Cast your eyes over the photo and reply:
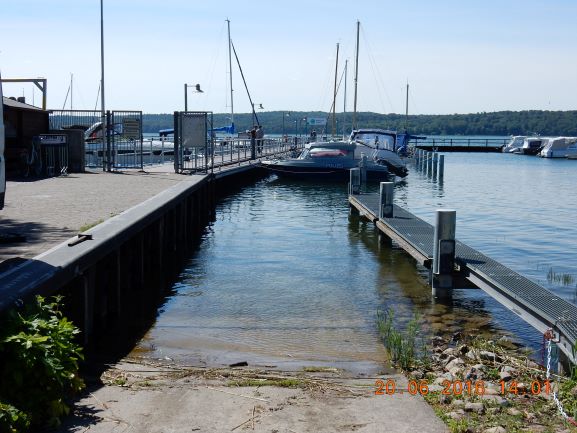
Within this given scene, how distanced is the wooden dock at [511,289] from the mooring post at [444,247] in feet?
0.68

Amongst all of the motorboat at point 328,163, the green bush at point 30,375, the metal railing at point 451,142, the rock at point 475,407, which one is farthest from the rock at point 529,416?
the metal railing at point 451,142

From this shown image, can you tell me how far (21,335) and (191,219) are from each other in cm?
1679

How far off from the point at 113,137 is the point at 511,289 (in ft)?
68.2

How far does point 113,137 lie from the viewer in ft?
96.0

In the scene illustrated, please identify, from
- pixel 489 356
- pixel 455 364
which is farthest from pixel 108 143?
pixel 455 364

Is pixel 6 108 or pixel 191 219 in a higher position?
pixel 6 108

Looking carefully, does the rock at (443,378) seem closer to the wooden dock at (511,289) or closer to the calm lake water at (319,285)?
Answer: the calm lake water at (319,285)

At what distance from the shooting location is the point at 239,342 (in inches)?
436

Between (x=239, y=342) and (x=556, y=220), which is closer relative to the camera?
(x=239, y=342)

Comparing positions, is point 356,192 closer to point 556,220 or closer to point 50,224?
point 556,220

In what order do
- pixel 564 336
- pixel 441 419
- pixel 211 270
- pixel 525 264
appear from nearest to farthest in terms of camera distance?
pixel 441 419, pixel 564 336, pixel 211 270, pixel 525 264

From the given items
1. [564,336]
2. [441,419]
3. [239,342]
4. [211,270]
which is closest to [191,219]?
[211,270]

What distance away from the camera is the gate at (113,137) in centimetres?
2920

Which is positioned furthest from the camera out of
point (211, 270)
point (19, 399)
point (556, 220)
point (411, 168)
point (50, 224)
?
point (411, 168)
